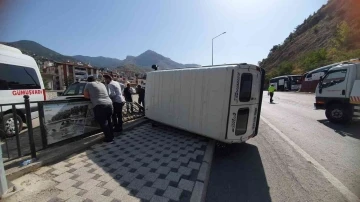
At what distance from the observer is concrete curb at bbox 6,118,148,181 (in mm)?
3322

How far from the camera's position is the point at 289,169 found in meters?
3.96

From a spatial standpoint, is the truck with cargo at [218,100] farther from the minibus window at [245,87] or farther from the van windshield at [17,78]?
the van windshield at [17,78]

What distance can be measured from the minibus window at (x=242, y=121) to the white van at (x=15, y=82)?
21.3 feet

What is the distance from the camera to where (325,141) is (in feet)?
18.6

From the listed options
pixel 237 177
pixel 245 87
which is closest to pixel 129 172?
pixel 237 177

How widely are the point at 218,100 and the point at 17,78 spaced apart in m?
6.58

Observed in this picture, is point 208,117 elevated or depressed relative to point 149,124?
elevated

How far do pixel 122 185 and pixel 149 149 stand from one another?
69.4 inches

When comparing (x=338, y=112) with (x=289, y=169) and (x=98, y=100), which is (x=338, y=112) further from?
(x=98, y=100)

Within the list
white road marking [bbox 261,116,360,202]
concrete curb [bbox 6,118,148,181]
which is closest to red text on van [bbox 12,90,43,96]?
concrete curb [bbox 6,118,148,181]

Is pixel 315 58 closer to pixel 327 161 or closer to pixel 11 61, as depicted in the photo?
pixel 327 161

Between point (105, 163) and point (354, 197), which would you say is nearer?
point (354, 197)

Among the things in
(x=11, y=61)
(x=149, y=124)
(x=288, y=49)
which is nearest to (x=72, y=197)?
(x=149, y=124)

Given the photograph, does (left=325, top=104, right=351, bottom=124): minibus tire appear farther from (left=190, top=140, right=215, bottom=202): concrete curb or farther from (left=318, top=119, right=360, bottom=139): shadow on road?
(left=190, top=140, right=215, bottom=202): concrete curb
